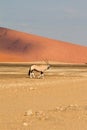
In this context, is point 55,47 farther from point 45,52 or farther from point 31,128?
point 31,128

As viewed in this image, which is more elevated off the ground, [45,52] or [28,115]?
[45,52]

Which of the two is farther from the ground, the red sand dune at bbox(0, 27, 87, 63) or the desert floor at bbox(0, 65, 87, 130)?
the red sand dune at bbox(0, 27, 87, 63)

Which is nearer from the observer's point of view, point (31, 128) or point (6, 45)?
point (31, 128)

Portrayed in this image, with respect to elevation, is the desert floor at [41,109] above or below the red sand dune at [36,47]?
below

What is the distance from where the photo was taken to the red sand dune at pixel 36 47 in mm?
114912

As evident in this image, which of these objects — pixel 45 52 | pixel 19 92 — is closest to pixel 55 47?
pixel 45 52

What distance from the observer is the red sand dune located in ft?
377

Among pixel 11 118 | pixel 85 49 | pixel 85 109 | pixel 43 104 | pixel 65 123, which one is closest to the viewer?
pixel 65 123

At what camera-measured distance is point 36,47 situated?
12331 cm

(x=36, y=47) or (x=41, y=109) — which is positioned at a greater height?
(x=36, y=47)

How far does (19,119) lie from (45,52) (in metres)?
107

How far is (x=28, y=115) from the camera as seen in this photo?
43.2 ft

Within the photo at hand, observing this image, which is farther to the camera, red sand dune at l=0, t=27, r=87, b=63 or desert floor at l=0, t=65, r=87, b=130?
red sand dune at l=0, t=27, r=87, b=63

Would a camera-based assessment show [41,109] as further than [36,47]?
No
